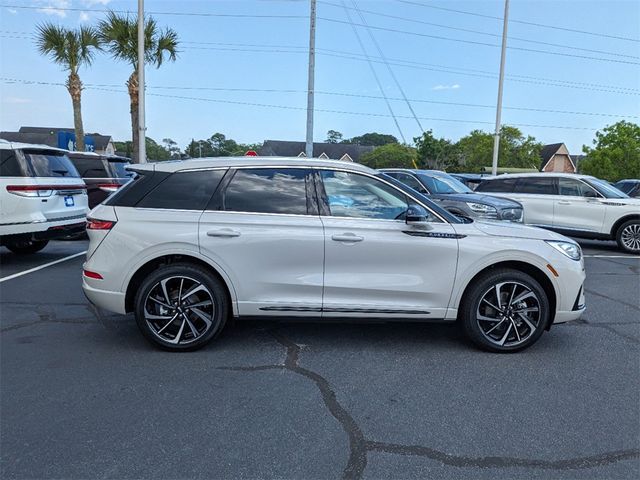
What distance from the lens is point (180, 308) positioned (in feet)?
13.1

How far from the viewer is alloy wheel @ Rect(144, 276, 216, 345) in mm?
3986

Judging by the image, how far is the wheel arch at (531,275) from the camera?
4090 millimetres

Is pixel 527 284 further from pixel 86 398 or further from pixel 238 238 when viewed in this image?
pixel 86 398

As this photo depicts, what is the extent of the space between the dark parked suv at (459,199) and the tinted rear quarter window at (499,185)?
1.59 meters

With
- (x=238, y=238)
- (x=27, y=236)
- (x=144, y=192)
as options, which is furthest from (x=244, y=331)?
(x=27, y=236)

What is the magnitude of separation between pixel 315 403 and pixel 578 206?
9.86m

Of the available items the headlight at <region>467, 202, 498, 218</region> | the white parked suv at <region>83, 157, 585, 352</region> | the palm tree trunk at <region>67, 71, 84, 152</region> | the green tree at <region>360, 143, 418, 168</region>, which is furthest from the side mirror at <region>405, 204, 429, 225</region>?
the green tree at <region>360, 143, 418, 168</region>

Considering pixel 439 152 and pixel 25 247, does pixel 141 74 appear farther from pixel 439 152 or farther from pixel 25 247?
pixel 439 152

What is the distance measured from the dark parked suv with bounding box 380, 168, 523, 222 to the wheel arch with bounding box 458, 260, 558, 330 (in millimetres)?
4326

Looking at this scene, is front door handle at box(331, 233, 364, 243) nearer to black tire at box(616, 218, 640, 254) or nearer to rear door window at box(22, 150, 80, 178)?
rear door window at box(22, 150, 80, 178)

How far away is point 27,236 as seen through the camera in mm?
7125

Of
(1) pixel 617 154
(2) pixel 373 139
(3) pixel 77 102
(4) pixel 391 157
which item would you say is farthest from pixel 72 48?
(2) pixel 373 139

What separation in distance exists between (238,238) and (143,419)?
159 centimetres

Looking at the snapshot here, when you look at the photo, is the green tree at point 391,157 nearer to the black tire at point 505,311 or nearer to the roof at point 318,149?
the roof at point 318,149
